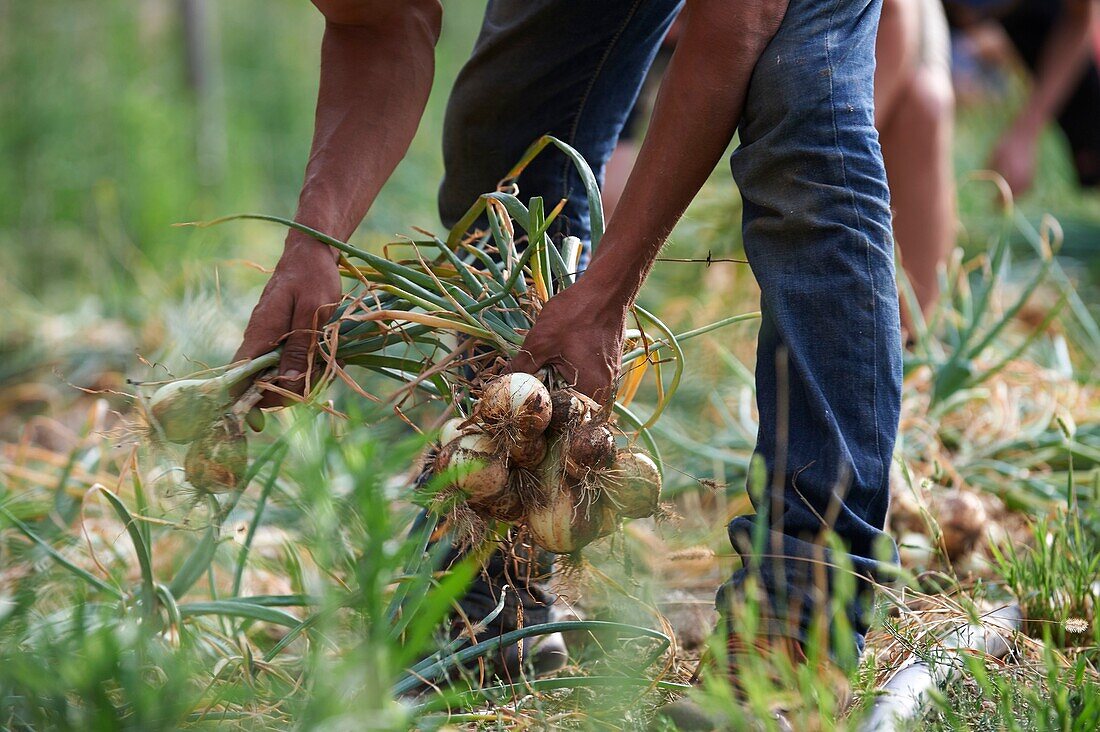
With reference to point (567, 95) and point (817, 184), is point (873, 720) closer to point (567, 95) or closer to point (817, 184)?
point (817, 184)

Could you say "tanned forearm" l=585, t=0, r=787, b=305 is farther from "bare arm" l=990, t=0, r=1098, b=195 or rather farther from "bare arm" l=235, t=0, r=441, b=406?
"bare arm" l=990, t=0, r=1098, b=195

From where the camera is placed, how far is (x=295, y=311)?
1.17 meters

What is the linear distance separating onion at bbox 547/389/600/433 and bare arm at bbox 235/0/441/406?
1.01 feet

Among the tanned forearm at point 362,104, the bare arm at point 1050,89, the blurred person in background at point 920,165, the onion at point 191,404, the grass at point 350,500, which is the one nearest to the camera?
the grass at point 350,500

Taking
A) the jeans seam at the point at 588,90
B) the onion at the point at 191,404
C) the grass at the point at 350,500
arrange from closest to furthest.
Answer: the grass at the point at 350,500
the onion at the point at 191,404
the jeans seam at the point at 588,90

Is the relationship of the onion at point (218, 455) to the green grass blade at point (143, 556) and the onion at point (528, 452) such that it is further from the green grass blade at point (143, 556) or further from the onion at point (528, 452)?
the onion at point (528, 452)

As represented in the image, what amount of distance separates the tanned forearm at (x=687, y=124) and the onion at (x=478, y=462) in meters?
0.21

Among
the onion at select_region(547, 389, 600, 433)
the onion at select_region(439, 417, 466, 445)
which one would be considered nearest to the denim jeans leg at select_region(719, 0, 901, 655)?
the onion at select_region(547, 389, 600, 433)

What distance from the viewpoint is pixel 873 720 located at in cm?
96

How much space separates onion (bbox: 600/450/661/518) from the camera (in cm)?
108

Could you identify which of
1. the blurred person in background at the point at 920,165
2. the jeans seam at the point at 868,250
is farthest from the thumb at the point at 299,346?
the blurred person in background at the point at 920,165

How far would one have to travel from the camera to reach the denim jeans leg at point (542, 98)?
4.46 ft

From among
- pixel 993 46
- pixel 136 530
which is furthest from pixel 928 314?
pixel 993 46

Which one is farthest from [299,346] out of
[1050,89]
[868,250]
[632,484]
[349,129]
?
[1050,89]
